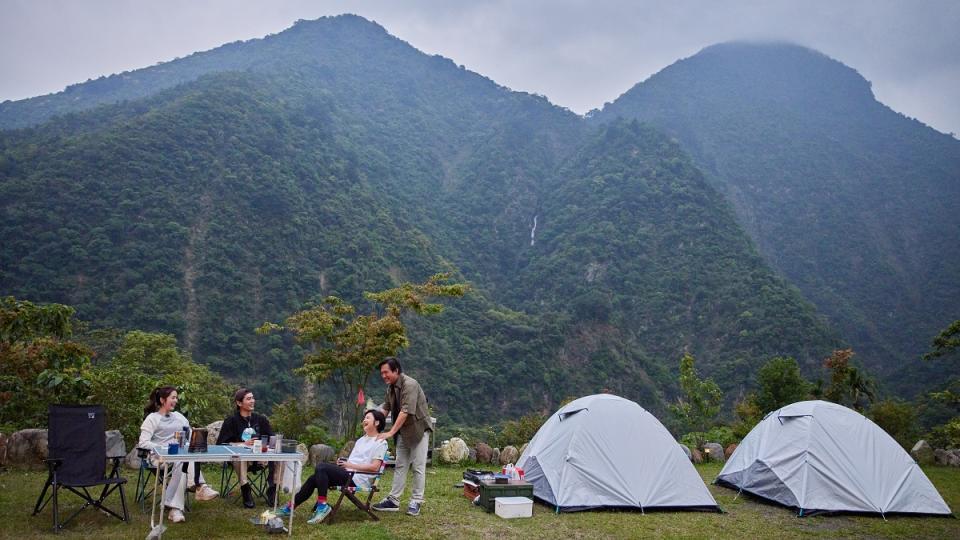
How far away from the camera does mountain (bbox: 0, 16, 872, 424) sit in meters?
29.7

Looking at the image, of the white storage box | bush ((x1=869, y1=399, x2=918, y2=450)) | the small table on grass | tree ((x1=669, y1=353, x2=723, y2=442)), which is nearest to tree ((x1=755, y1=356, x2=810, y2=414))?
bush ((x1=869, y1=399, x2=918, y2=450))

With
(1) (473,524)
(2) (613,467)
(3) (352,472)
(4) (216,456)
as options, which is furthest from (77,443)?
(2) (613,467)

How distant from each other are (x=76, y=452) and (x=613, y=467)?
6.02 m

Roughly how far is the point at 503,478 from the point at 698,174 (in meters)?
58.0

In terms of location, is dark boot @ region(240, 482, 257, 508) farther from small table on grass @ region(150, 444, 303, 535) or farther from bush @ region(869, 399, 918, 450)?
bush @ region(869, 399, 918, 450)

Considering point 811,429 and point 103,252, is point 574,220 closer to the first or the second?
point 103,252

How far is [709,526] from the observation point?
7148 mm

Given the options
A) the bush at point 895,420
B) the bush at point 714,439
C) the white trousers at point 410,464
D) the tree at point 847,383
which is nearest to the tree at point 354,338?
the white trousers at point 410,464

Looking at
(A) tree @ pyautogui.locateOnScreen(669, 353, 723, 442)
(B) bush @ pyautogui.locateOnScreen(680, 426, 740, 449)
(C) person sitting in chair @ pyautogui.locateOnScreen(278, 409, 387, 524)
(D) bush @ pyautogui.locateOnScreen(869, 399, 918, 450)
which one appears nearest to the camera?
(C) person sitting in chair @ pyautogui.locateOnScreen(278, 409, 387, 524)

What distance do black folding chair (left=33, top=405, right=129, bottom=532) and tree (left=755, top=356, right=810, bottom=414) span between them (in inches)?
864

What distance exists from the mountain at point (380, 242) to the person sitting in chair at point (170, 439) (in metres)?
19.6

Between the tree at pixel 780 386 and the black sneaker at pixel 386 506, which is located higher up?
the black sneaker at pixel 386 506

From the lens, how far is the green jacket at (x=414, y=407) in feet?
22.7

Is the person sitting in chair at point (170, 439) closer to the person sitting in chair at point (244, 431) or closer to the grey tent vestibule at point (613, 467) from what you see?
A: the person sitting in chair at point (244, 431)
